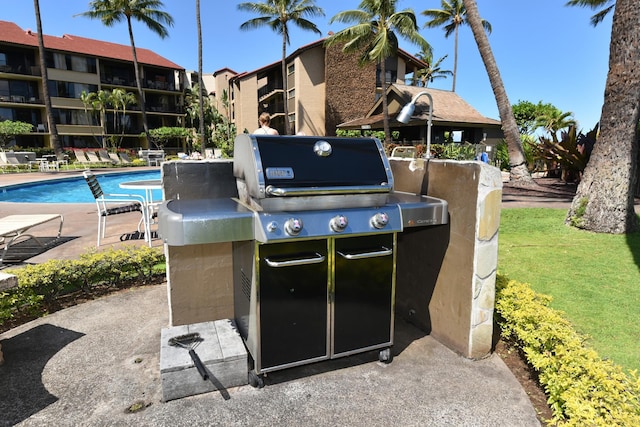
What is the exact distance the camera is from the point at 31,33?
3528cm

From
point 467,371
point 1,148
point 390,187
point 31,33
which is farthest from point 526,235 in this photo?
point 31,33

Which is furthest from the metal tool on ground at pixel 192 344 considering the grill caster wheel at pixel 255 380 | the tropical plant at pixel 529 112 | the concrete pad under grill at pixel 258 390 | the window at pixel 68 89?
the tropical plant at pixel 529 112

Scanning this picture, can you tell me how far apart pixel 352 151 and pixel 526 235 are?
220 inches

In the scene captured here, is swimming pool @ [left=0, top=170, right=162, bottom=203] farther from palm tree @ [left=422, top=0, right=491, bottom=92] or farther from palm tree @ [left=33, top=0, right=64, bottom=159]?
palm tree @ [left=422, top=0, right=491, bottom=92]

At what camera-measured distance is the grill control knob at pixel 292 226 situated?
2529 mm

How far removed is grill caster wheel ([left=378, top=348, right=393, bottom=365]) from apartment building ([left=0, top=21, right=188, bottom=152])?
40.2 m

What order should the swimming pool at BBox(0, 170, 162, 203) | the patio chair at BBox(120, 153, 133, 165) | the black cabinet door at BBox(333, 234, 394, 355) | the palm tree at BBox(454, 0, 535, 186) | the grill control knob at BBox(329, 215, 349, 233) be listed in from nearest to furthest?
the grill control knob at BBox(329, 215, 349, 233) < the black cabinet door at BBox(333, 234, 394, 355) < the palm tree at BBox(454, 0, 535, 186) < the swimming pool at BBox(0, 170, 162, 203) < the patio chair at BBox(120, 153, 133, 165)

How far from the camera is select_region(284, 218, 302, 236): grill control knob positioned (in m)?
2.53

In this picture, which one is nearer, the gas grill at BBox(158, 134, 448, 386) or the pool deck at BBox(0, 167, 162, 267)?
the gas grill at BBox(158, 134, 448, 386)

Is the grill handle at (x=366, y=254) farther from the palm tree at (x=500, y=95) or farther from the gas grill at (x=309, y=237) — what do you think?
the palm tree at (x=500, y=95)

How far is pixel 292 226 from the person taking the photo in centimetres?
253

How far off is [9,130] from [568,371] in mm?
36816

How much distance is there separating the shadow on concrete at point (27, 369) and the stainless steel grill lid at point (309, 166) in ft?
6.97

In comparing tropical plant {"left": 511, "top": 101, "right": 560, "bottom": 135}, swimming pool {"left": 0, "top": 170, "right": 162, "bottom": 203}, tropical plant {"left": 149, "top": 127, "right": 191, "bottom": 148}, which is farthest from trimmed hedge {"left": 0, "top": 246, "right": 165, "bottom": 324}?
tropical plant {"left": 511, "top": 101, "right": 560, "bottom": 135}
